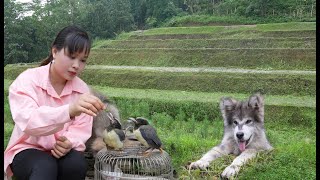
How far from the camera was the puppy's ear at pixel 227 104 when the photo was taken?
313cm

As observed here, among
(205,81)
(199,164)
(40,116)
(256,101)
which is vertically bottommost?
(199,164)

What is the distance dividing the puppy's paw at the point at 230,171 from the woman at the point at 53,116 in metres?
0.92

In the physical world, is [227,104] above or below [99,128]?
above

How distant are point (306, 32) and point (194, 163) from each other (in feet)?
3.70

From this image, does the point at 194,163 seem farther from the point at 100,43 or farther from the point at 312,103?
the point at 100,43

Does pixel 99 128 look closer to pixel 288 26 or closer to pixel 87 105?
pixel 87 105

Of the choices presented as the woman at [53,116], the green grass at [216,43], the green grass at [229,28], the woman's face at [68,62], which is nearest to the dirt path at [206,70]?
the green grass at [216,43]

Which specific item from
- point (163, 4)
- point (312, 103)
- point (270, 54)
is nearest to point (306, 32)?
point (270, 54)

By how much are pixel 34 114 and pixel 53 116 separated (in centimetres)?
12

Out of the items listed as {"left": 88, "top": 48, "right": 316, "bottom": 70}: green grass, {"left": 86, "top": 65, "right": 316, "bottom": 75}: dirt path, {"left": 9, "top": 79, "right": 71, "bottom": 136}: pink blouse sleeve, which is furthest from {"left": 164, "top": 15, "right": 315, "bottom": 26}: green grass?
{"left": 9, "top": 79, "right": 71, "bottom": 136}: pink blouse sleeve

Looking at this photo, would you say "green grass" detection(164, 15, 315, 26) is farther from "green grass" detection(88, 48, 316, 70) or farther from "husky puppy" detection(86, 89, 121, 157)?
"husky puppy" detection(86, 89, 121, 157)

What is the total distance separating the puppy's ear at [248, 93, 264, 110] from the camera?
3062mm

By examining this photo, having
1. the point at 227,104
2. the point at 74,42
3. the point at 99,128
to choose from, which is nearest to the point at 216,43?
the point at 227,104

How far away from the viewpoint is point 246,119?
306 centimetres
